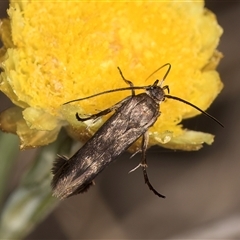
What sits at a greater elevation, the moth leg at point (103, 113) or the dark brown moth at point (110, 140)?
the moth leg at point (103, 113)

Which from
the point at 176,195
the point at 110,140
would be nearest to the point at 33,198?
the point at 110,140

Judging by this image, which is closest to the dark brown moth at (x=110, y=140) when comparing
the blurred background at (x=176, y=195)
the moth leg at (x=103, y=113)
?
the moth leg at (x=103, y=113)

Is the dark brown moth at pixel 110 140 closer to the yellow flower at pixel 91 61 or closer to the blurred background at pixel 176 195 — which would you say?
the yellow flower at pixel 91 61

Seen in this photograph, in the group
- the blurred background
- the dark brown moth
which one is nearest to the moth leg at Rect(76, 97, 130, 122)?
the dark brown moth

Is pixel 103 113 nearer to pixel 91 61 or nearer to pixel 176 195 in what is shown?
pixel 91 61

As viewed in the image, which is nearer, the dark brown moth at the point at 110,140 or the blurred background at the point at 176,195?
the dark brown moth at the point at 110,140

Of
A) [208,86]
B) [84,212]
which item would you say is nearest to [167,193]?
Result: [84,212]

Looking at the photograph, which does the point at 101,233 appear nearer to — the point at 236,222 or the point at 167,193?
the point at 167,193
